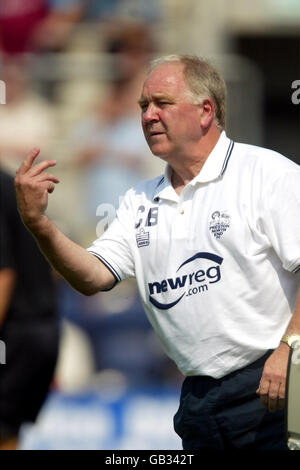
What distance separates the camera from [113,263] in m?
4.36

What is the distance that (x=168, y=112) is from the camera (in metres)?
4.16

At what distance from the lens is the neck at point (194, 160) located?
14.1 feet

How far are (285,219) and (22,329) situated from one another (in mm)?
2169

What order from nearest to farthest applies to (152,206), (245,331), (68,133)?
(245,331) < (152,206) < (68,133)

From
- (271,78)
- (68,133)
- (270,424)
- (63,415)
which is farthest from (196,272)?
(271,78)

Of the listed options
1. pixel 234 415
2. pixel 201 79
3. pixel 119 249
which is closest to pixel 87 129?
pixel 119 249

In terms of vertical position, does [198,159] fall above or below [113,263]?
above

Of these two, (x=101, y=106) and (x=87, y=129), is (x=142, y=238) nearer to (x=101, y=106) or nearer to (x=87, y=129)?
(x=87, y=129)

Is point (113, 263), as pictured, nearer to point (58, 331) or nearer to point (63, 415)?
point (58, 331)

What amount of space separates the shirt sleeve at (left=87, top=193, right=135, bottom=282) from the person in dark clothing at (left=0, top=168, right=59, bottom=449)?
1205 millimetres

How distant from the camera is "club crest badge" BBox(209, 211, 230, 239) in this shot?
4086 millimetres

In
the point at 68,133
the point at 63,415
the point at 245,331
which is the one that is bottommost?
the point at 63,415

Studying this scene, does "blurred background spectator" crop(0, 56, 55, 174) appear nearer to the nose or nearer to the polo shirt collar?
the polo shirt collar

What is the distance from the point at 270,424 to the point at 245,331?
0.43 metres
